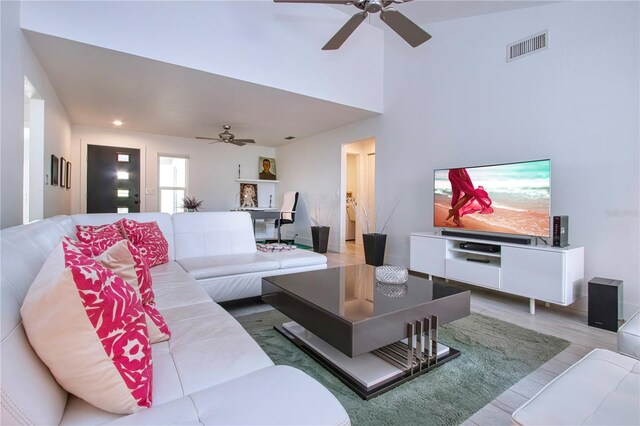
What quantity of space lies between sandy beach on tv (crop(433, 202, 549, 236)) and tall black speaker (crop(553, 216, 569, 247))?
0.25 feet

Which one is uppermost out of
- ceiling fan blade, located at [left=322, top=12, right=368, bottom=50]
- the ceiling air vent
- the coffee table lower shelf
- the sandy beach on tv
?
the ceiling air vent

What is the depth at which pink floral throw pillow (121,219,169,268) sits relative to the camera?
8.20 ft

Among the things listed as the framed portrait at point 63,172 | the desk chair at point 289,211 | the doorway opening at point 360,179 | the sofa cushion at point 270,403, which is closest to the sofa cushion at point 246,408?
the sofa cushion at point 270,403

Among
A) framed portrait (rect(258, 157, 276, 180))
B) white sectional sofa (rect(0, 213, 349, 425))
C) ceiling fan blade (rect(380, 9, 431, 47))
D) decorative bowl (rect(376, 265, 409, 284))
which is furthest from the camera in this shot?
framed portrait (rect(258, 157, 276, 180))

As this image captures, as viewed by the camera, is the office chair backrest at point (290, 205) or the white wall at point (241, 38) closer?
the white wall at point (241, 38)

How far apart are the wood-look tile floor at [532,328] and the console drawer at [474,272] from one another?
204 millimetres

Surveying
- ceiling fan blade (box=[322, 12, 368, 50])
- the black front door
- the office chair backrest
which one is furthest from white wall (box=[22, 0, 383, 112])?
the black front door

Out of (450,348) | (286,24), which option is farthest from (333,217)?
(450,348)

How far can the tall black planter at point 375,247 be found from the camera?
4.47 m

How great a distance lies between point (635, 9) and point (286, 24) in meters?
3.44

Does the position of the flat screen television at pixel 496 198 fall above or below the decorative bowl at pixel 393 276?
above

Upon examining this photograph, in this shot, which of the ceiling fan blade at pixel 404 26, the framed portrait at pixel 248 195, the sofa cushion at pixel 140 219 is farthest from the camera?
the framed portrait at pixel 248 195

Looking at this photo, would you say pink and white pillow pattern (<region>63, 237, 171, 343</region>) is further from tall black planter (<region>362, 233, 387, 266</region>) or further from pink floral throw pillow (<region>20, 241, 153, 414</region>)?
tall black planter (<region>362, 233, 387, 266</region>)

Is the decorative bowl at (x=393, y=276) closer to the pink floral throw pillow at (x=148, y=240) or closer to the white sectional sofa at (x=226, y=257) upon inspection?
the white sectional sofa at (x=226, y=257)
